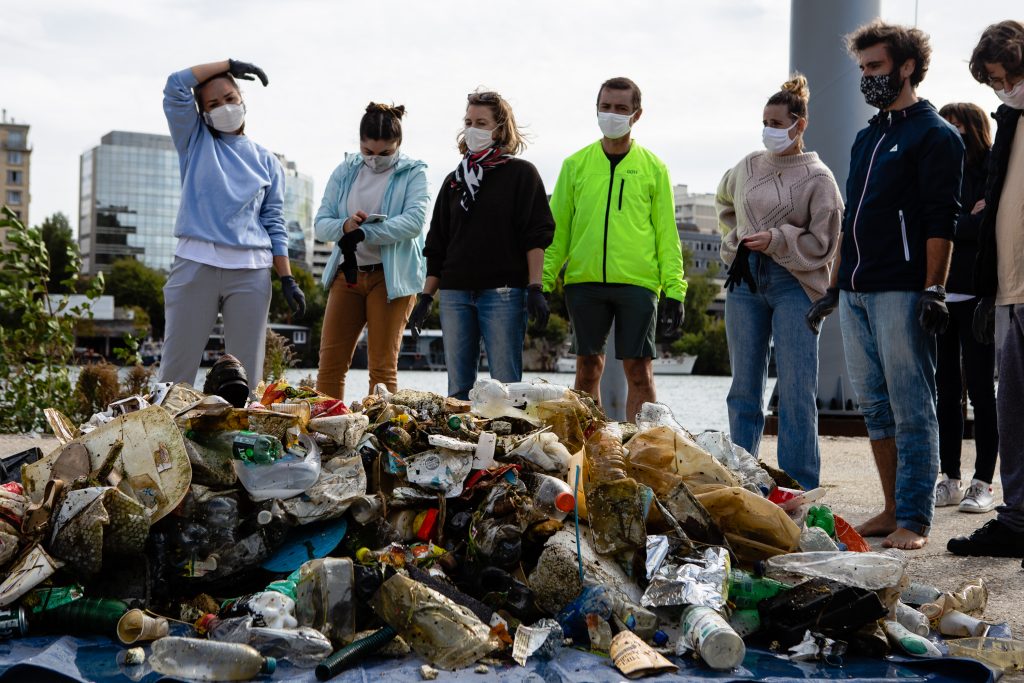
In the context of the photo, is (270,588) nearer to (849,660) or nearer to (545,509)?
(545,509)

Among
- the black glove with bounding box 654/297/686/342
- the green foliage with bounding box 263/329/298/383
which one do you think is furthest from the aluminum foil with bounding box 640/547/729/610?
the green foliage with bounding box 263/329/298/383

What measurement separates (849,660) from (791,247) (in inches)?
95.8

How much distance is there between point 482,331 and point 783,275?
4.92 ft

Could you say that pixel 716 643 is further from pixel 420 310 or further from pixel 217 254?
pixel 217 254

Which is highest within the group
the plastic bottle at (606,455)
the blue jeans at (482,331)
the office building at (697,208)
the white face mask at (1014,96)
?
the office building at (697,208)

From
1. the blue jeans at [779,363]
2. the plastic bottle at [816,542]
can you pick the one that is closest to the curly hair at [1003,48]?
the blue jeans at [779,363]

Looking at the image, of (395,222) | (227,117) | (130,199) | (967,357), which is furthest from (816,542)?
(130,199)

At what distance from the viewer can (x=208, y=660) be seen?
7.76ft

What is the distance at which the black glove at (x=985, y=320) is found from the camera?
392 cm

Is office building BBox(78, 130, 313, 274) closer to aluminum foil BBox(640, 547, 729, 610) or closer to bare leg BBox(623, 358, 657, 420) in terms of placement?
bare leg BBox(623, 358, 657, 420)

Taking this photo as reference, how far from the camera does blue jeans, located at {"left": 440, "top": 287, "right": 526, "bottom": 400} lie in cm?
484

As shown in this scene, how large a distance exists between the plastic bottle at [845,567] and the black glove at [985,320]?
1.40 metres

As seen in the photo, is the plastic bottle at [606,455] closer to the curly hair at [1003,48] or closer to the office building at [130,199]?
the curly hair at [1003,48]

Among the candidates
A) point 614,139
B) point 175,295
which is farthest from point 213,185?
point 614,139
